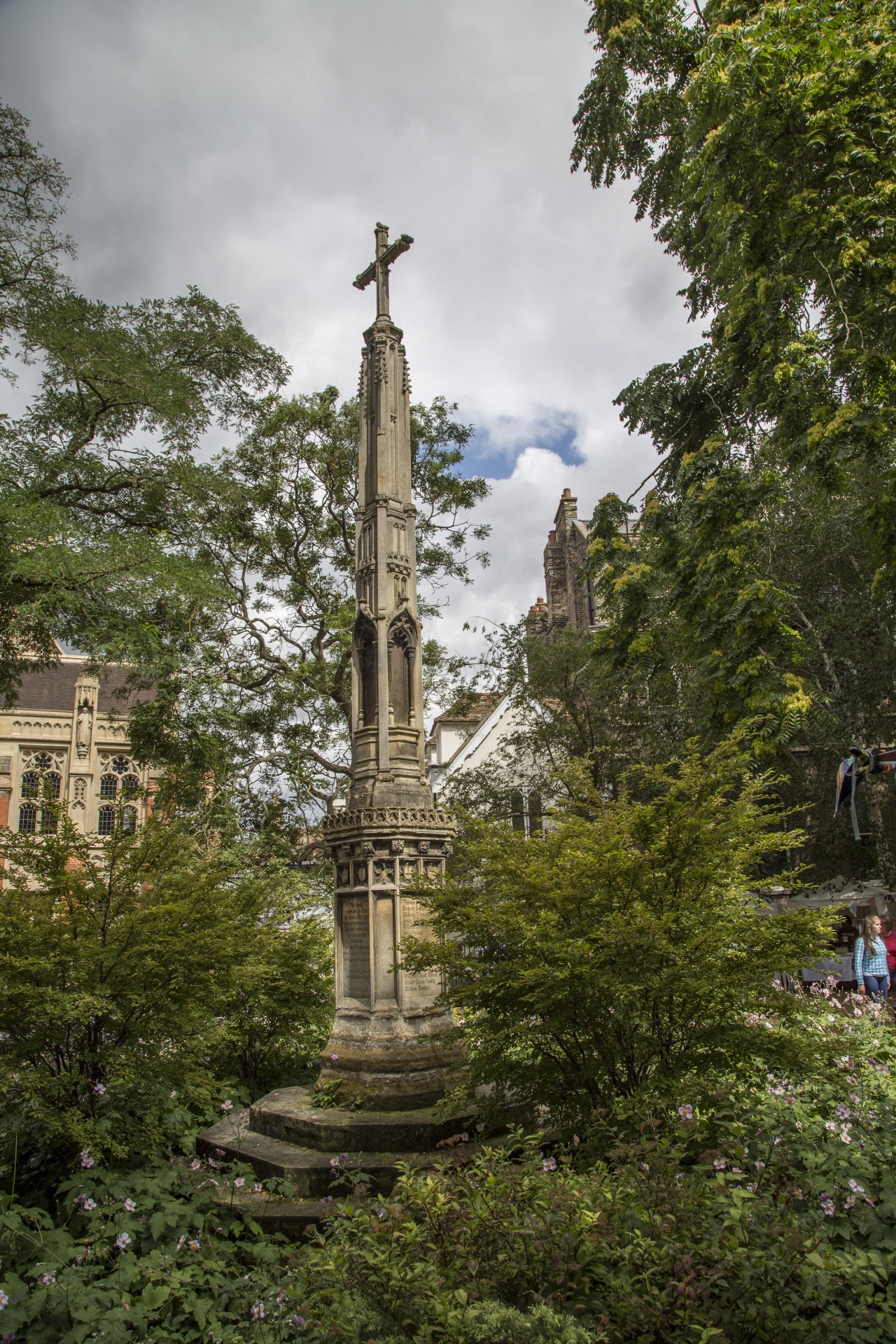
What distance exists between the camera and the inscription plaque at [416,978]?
7305 millimetres

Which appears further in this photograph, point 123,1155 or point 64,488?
point 64,488

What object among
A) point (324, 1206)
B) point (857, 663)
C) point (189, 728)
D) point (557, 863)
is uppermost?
point (857, 663)

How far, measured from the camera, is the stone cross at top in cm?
977

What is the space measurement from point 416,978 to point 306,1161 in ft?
6.11

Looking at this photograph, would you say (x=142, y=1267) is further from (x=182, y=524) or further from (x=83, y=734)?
(x=83, y=734)

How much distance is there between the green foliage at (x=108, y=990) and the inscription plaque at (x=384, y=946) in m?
1.73

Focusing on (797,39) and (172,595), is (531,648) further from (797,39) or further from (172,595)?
(797,39)

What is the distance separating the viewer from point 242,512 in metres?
19.1

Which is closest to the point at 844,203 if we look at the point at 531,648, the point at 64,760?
the point at 531,648

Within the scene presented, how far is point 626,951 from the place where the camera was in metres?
4.60

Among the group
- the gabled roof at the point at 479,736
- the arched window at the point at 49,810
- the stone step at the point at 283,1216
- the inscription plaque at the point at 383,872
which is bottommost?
the stone step at the point at 283,1216

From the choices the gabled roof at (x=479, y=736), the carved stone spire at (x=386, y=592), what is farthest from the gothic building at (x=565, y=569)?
the carved stone spire at (x=386, y=592)

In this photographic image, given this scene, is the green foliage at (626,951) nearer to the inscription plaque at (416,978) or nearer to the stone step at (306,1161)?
the stone step at (306,1161)

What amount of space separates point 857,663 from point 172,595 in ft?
49.0
